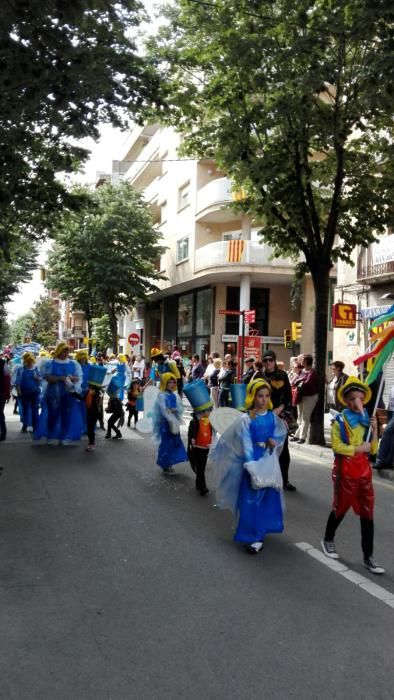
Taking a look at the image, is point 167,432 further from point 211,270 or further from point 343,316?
point 211,270

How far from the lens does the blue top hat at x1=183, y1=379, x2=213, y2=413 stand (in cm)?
803

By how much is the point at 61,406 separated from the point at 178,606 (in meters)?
7.98

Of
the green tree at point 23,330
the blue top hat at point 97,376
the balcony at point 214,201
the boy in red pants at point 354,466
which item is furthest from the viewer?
the green tree at point 23,330

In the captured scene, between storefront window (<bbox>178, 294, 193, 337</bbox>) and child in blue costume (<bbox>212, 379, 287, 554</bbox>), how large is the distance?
91.1 ft

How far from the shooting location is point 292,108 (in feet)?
35.9

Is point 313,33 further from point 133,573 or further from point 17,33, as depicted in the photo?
point 133,573

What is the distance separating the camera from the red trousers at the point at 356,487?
523cm

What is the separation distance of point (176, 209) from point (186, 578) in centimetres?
3072

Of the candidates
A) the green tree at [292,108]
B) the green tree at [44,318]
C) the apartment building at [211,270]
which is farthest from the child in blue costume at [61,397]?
the green tree at [44,318]

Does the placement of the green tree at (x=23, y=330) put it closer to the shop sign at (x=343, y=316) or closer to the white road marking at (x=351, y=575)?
the shop sign at (x=343, y=316)

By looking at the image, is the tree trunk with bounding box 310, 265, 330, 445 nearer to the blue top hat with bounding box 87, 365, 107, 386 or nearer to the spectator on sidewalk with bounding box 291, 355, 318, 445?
the spectator on sidewalk with bounding box 291, 355, 318, 445

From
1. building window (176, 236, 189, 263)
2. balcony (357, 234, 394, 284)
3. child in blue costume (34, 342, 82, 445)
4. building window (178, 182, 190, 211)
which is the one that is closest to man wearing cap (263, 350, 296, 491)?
child in blue costume (34, 342, 82, 445)

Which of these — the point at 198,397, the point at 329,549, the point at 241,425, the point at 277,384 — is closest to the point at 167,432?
the point at 198,397

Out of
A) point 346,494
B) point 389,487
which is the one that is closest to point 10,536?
point 346,494
